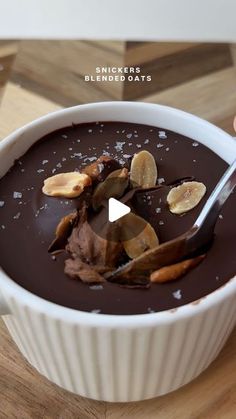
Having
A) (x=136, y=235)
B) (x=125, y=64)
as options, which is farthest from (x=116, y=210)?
(x=125, y=64)

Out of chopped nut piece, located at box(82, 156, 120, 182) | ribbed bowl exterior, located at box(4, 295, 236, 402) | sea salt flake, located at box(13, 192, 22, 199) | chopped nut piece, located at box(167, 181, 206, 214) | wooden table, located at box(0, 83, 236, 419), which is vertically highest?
chopped nut piece, located at box(82, 156, 120, 182)

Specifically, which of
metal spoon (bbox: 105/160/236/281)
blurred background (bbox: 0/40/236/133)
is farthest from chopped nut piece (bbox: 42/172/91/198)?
blurred background (bbox: 0/40/236/133)

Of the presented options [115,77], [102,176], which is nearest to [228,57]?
[115,77]

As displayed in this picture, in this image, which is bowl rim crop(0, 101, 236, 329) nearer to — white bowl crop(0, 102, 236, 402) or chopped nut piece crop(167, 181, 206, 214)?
white bowl crop(0, 102, 236, 402)

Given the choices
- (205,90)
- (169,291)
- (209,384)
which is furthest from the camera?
(205,90)

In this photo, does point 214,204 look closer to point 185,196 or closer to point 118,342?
point 185,196

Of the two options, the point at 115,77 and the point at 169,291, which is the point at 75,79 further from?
the point at 169,291
